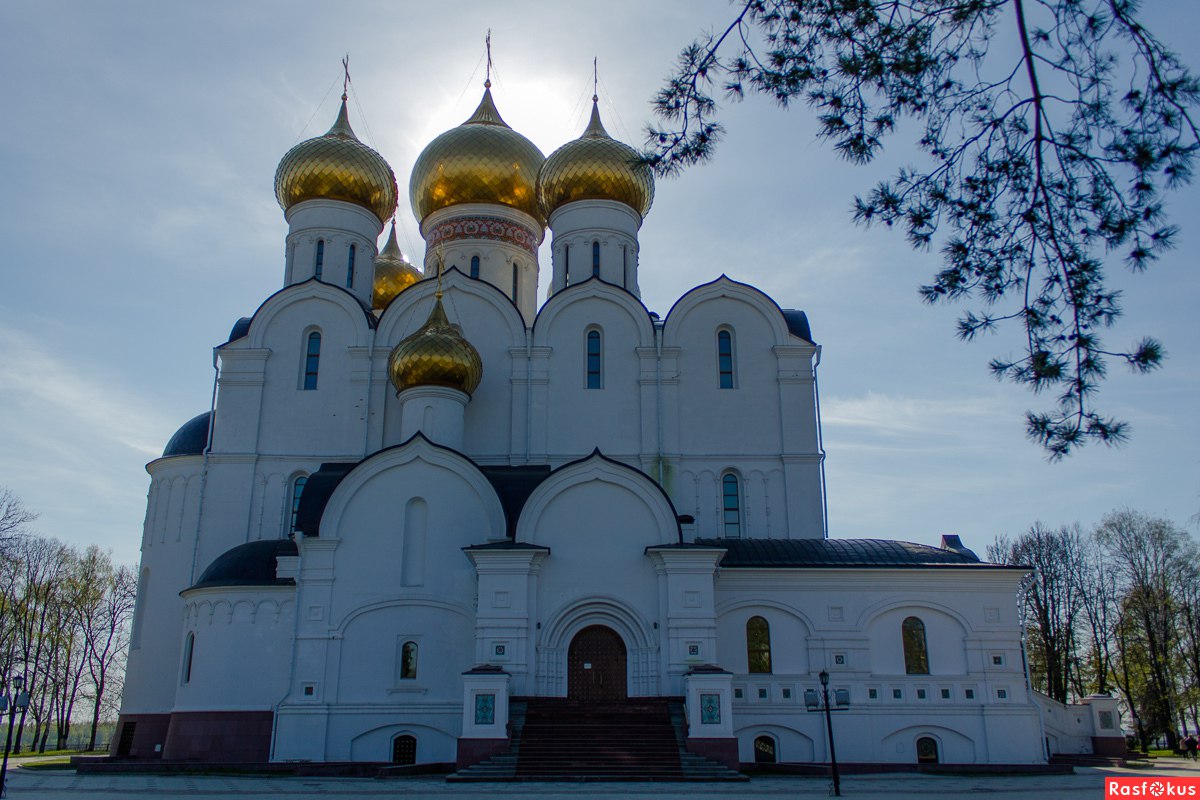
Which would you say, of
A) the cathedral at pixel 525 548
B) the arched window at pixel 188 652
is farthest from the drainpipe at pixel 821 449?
the arched window at pixel 188 652

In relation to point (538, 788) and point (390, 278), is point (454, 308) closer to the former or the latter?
point (390, 278)

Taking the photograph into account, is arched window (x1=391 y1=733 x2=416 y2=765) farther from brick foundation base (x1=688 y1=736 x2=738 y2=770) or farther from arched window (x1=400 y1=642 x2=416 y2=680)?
brick foundation base (x1=688 y1=736 x2=738 y2=770)

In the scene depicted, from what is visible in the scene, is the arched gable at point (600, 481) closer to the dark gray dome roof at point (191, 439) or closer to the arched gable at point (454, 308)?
the arched gable at point (454, 308)

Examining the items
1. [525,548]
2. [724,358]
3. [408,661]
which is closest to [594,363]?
[724,358]

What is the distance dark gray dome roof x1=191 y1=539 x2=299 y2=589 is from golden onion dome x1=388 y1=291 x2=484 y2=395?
389 cm

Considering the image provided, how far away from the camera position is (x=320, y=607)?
696 inches

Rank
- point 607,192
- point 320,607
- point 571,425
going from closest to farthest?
point 320,607, point 571,425, point 607,192

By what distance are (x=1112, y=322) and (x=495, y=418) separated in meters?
16.4

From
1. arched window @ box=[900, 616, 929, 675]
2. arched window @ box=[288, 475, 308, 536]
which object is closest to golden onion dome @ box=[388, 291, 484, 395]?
arched window @ box=[288, 475, 308, 536]

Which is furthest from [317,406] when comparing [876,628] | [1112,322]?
[1112,322]

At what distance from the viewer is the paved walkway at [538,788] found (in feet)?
39.1

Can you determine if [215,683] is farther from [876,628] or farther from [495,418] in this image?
[876,628]

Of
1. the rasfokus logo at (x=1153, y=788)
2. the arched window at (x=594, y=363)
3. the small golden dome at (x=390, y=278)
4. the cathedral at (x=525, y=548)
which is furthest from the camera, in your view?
the small golden dome at (x=390, y=278)

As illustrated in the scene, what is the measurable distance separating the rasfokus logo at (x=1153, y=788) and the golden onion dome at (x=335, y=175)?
1926cm
